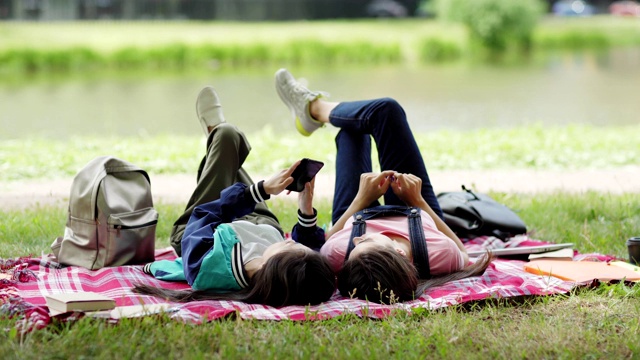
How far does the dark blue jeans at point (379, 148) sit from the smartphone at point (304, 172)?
0.53 m

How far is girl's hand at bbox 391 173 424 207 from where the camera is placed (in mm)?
3982

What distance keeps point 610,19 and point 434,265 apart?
1291 inches

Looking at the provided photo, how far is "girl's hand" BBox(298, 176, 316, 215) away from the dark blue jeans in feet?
1.41

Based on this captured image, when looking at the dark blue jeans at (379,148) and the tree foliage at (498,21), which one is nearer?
the dark blue jeans at (379,148)

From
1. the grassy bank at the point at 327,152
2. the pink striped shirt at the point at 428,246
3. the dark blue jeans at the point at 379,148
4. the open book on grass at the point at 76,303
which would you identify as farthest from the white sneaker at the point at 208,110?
the grassy bank at the point at 327,152

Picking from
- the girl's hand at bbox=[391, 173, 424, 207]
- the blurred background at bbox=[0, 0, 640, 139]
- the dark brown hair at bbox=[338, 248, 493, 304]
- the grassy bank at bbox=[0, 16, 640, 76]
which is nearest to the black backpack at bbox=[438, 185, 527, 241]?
the girl's hand at bbox=[391, 173, 424, 207]

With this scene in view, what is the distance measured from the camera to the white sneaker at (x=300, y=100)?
4.79 m

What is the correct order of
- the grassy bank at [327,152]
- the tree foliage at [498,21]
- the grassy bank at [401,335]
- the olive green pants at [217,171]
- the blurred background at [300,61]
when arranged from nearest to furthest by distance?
the grassy bank at [401,335]
the olive green pants at [217,171]
the grassy bank at [327,152]
the blurred background at [300,61]
the tree foliage at [498,21]

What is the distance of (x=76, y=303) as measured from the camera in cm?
309

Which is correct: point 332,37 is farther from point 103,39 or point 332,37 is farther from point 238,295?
point 238,295

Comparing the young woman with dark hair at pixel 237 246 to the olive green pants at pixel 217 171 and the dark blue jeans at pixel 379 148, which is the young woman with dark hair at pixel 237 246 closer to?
the olive green pants at pixel 217 171

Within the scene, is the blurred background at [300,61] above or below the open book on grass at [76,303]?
below

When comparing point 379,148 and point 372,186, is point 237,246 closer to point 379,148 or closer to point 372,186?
point 372,186

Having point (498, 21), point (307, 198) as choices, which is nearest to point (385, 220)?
point (307, 198)
